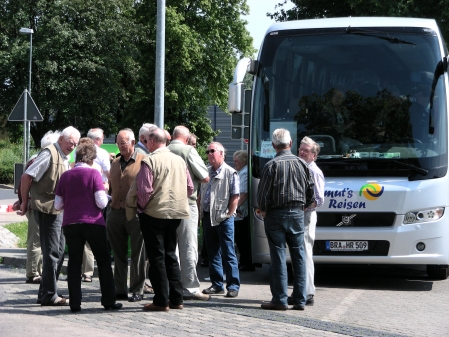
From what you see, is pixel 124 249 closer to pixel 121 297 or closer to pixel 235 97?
pixel 121 297

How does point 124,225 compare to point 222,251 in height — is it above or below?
above

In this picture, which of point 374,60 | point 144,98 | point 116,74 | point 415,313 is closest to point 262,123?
point 374,60

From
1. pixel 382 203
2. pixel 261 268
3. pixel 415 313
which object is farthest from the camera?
pixel 261 268

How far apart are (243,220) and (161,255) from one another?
12.3 ft

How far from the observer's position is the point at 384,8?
78.5 ft

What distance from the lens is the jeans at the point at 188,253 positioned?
888 cm

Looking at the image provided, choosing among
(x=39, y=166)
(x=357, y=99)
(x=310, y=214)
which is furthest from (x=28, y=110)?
(x=310, y=214)

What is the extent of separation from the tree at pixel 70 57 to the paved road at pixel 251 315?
132 ft

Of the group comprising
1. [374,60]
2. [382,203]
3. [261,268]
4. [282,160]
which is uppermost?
[374,60]

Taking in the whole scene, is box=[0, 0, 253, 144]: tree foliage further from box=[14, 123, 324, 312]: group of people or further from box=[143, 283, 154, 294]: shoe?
box=[14, 123, 324, 312]: group of people

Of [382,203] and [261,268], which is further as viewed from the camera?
[261,268]

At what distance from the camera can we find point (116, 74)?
5184cm

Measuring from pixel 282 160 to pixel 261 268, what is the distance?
4659mm

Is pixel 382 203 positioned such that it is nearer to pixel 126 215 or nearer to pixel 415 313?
pixel 415 313
